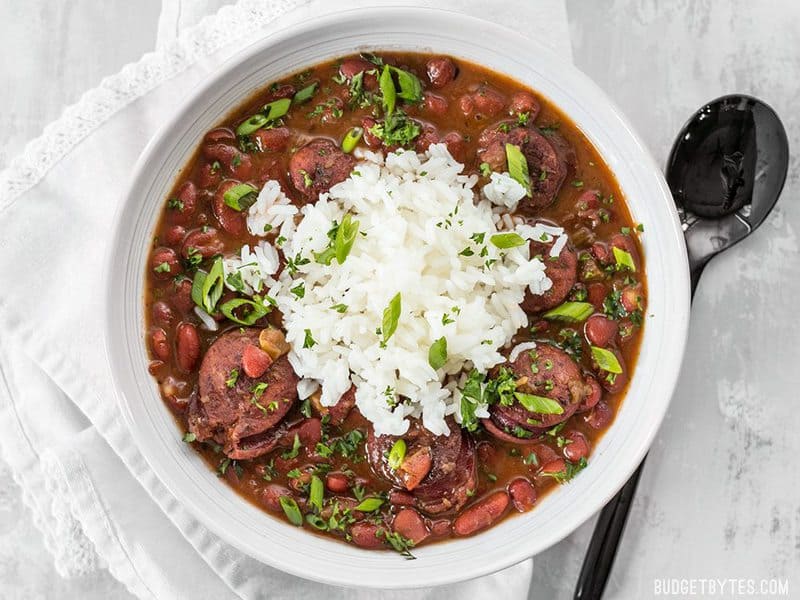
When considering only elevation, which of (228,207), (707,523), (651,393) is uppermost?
(228,207)

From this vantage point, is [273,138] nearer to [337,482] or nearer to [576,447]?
[337,482]

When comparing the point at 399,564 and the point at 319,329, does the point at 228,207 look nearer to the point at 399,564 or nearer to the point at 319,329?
the point at 319,329

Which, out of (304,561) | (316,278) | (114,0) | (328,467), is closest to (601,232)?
(316,278)

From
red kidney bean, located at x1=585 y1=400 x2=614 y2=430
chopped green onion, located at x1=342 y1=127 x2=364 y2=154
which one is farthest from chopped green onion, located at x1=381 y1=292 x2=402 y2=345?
red kidney bean, located at x1=585 y1=400 x2=614 y2=430

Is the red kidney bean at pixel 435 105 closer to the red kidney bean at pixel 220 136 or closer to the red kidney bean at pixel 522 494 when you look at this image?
the red kidney bean at pixel 220 136

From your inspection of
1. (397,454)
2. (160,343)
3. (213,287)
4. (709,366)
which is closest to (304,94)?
(213,287)
